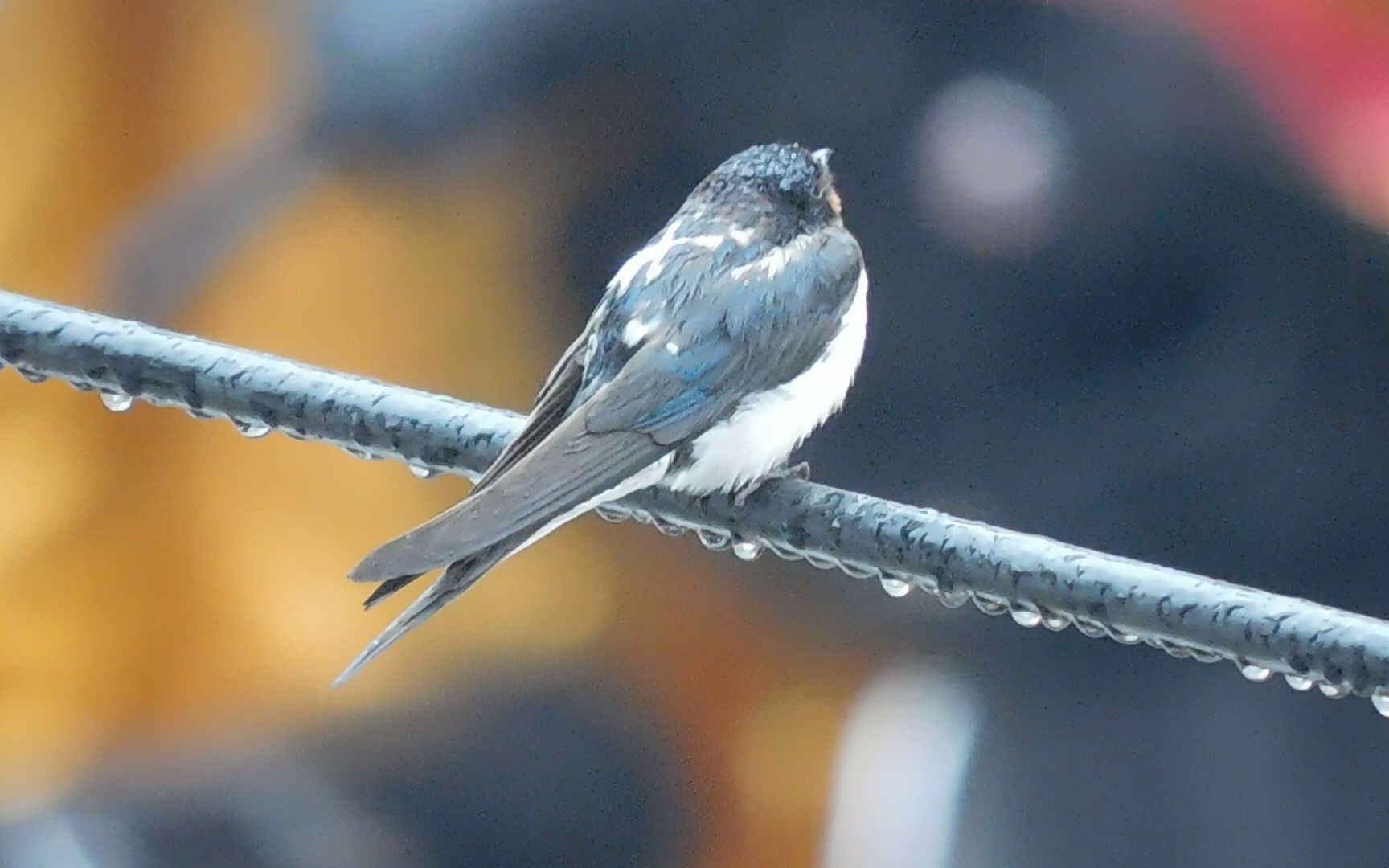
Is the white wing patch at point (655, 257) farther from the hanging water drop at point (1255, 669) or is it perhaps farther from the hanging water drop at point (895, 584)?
the hanging water drop at point (1255, 669)

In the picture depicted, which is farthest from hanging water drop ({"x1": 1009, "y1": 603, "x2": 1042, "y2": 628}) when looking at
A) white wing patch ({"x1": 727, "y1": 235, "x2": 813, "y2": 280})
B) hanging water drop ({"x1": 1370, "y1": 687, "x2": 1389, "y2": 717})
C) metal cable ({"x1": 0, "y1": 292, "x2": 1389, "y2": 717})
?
white wing patch ({"x1": 727, "y1": 235, "x2": 813, "y2": 280})

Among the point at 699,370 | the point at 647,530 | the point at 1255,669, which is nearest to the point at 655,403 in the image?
the point at 699,370

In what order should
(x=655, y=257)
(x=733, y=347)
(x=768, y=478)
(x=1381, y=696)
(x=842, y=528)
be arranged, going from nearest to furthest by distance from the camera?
(x=1381, y=696) < (x=842, y=528) < (x=768, y=478) < (x=733, y=347) < (x=655, y=257)

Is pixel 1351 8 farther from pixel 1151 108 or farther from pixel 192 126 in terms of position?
pixel 192 126

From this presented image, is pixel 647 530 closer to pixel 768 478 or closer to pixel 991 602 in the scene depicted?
pixel 768 478

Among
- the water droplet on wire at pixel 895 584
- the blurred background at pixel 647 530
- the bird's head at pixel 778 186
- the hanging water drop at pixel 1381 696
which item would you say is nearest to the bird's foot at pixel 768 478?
the water droplet on wire at pixel 895 584

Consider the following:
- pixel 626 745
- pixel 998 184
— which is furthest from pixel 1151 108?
pixel 626 745
